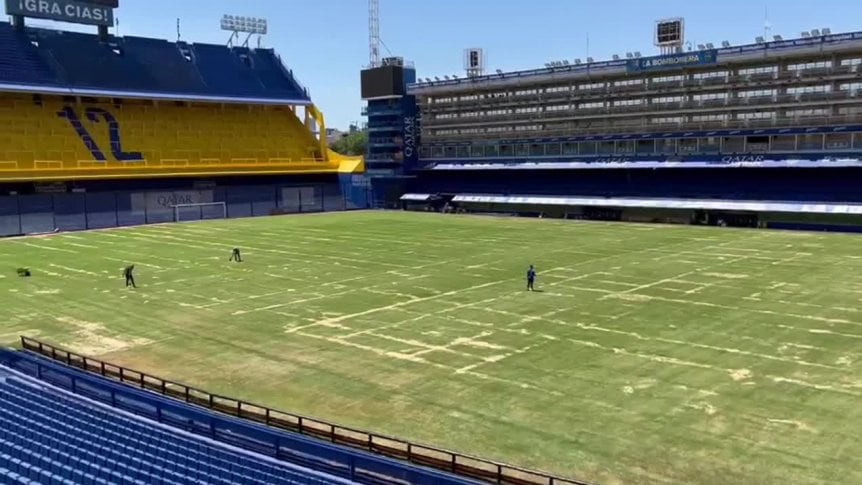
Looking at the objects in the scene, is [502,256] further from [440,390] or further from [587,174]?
[587,174]

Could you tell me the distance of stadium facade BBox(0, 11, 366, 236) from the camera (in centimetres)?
6738

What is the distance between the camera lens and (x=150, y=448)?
13.9m

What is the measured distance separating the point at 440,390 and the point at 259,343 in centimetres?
799

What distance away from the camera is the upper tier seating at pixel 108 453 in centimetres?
1223

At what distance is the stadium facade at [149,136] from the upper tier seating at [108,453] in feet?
179

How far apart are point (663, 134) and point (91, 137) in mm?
56355

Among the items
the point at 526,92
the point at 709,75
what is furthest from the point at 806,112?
the point at 526,92

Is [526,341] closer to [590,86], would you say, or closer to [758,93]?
[758,93]

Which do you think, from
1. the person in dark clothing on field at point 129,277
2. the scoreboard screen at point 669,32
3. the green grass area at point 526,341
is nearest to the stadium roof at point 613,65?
the scoreboard screen at point 669,32

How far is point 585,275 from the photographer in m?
37.5

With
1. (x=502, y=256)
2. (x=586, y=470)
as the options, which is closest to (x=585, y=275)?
(x=502, y=256)

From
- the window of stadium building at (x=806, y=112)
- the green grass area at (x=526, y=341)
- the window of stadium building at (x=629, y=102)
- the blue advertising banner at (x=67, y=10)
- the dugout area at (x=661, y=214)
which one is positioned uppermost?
the blue advertising banner at (x=67, y=10)

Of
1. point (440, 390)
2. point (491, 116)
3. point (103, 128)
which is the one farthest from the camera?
point (491, 116)

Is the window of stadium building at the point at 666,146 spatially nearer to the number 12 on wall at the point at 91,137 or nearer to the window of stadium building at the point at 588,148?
the window of stadium building at the point at 588,148
